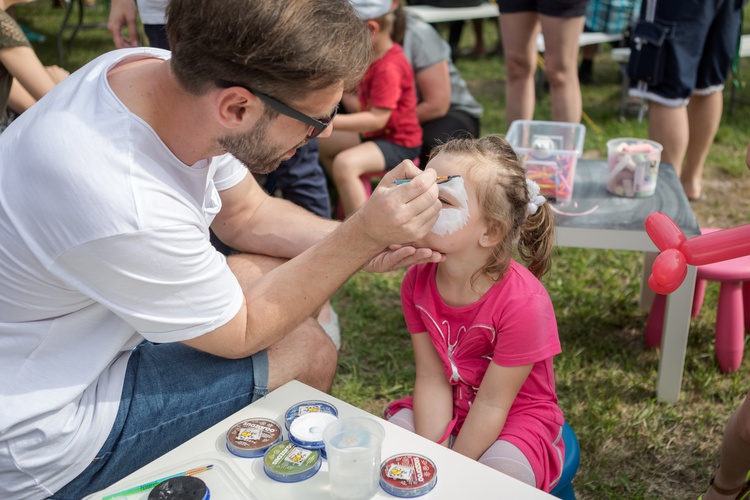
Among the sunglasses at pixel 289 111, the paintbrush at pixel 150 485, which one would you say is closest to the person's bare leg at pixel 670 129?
the sunglasses at pixel 289 111

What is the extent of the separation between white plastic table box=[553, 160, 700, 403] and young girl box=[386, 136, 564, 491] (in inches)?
25.9

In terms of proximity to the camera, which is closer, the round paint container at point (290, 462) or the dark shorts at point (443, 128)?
the round paint container at point (290, 462)

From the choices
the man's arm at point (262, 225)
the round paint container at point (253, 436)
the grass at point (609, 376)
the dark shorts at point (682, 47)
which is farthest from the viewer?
the dark shorts at point (682, 47)

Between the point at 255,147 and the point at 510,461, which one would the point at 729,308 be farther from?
the point at 255,147

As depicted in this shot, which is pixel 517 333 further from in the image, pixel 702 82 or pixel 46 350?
pixel 702 82

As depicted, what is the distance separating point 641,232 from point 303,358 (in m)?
1.28

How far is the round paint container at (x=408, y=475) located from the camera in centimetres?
128

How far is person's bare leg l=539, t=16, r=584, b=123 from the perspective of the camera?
148 inches

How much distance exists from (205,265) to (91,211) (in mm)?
252

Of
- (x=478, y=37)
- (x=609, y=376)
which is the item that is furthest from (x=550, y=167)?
(x=478, y=37)

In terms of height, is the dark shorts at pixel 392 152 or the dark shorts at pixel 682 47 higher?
the dark shorts at pixel 682 47

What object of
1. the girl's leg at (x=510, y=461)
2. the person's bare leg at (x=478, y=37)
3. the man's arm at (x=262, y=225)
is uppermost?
the man's arm at (x=262, y=225)

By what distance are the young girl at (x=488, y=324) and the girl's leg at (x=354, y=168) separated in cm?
184

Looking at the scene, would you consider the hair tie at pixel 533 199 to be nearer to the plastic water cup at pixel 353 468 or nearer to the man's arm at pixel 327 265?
the man's arm at pixel 327 265
